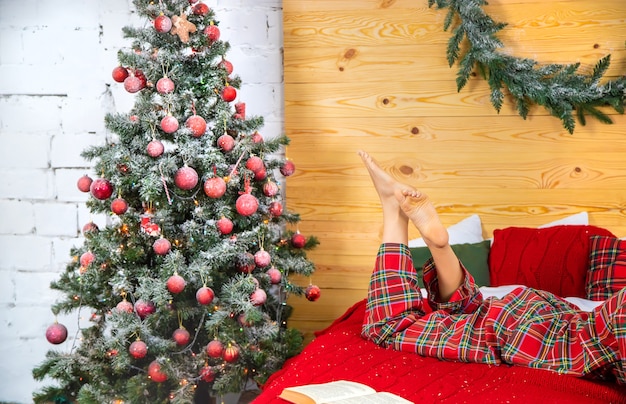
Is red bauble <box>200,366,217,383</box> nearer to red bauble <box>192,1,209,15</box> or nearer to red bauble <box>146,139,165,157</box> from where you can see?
red bauble <box>146,139,165,157</box>

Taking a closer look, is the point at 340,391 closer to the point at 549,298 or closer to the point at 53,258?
the point at 549,298

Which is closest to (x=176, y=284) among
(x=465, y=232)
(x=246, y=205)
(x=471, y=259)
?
(x=246, y=205)

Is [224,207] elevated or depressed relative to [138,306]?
elevated

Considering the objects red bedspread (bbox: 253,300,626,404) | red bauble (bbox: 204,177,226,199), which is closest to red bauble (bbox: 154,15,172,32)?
red bauble (bbox: 204,177,226,199)

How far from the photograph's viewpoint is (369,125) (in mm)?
2660

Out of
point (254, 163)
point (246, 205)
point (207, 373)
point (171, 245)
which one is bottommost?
point (207, 373)

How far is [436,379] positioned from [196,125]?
3.11ft

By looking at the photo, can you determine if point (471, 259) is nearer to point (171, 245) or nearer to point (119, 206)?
point (171, 245)

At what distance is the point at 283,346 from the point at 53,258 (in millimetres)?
1126

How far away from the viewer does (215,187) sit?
6.20ft

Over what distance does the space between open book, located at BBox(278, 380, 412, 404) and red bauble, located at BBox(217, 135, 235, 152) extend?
806mm

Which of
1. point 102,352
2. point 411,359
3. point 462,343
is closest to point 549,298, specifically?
point 462,343

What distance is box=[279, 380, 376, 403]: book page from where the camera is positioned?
1309 mm

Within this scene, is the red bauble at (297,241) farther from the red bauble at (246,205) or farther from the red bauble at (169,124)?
the red bauble at (169,124)
